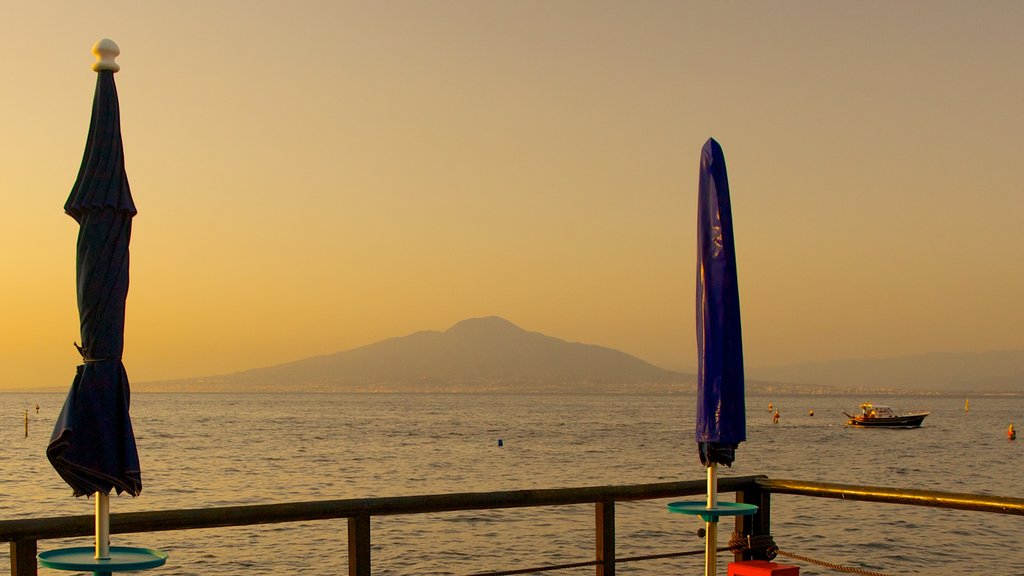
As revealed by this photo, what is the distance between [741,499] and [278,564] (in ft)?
56.2

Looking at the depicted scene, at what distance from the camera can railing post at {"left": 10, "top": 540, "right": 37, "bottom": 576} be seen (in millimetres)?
4344

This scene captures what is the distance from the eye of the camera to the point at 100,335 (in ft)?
13.4

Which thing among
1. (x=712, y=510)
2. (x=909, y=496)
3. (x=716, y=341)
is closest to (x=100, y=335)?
(x=716, y=341)

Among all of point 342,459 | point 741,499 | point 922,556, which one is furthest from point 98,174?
point 342,459

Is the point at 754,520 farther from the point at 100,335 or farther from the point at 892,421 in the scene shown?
the point at 892,421

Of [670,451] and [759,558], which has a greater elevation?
[759,558]

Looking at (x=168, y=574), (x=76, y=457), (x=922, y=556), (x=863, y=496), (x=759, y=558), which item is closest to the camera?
(x=76, y=457)

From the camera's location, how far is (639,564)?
2230 centimetres

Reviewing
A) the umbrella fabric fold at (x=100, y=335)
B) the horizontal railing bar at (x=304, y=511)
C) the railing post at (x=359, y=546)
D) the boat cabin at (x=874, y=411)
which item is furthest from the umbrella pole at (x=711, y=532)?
the boat cabin at (x=874, y=411)

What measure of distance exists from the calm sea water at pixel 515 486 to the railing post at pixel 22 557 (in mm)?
4690

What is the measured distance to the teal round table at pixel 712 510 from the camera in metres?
5.68

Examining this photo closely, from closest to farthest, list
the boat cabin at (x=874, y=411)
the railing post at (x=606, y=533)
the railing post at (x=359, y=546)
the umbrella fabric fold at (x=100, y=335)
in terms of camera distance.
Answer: the umbrella fabric fold at (x=100, y=335) < the railing post at (x=359, y=546) < the railing post at (x=606, y=533) < the boat cabin at (x=874, y=411)

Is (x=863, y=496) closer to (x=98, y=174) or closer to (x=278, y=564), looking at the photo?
(x=98, y=174)

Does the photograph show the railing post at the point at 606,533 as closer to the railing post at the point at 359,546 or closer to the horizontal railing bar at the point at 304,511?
the horizontal railing bar at the point at 304,511
